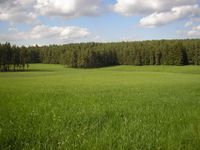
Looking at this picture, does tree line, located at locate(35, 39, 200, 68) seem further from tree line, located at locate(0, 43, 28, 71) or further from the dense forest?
tree line, located at locate(0, 43, 28, 71)

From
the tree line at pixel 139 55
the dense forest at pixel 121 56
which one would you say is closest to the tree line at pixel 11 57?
the dense forest at pixel 121 56

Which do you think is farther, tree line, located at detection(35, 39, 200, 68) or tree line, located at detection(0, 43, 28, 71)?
tree line, located at detection(35, 39, 200, 68)

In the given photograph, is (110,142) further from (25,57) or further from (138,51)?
(138,51)

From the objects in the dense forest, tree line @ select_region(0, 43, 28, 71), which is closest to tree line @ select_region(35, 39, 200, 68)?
the dense forest

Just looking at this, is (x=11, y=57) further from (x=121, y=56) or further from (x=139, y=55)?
(x=139, y=55)

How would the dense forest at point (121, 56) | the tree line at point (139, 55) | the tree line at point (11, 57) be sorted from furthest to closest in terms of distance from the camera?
the tree line at point (139, 55)
the dense forest at point (121, 56)
the tree line at point (11, 57)

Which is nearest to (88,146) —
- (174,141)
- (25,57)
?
(174,141)

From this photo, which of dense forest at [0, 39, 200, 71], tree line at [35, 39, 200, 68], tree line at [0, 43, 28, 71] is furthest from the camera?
tree line at [35, 39, 200, 68]

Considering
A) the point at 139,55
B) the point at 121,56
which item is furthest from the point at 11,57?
the point at 139,55

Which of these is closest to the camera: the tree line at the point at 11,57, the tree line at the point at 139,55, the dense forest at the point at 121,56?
the tree line at the point at 11,57

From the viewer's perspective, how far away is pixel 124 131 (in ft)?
32.7

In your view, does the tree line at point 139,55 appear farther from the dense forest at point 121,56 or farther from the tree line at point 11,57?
the tree line at point 11,57

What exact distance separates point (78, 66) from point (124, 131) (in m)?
150

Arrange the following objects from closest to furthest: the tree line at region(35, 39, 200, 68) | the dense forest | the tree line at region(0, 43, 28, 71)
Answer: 1. the tree line at region(0, 43, 28, 71)
2. the dense forest
3. the tree line at region(35, 39, 200, 68)
